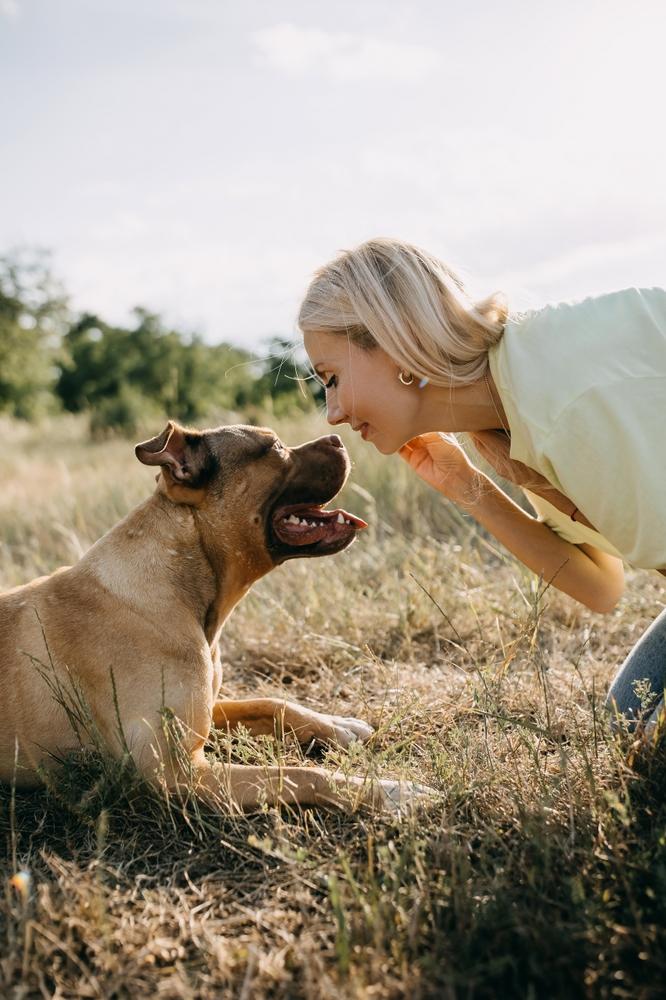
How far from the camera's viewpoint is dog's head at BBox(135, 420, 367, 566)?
139 inches

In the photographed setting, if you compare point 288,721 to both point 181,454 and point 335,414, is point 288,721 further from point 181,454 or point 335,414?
point 335,414

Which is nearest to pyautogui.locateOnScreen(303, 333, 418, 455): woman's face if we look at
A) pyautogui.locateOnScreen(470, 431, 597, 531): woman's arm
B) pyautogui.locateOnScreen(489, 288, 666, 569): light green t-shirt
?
pyautogui.locateOnScreen(470, 431, 597, 531): woman's arm

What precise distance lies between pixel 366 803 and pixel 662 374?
1.73 metres

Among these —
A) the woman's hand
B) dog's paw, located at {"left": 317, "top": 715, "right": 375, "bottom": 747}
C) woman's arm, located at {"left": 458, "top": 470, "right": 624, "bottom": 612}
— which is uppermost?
the woman's hand

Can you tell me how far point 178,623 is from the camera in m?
3.35

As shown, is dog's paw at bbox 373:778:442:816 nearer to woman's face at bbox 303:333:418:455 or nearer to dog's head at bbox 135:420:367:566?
dog's head at bbox 135:420:367:566

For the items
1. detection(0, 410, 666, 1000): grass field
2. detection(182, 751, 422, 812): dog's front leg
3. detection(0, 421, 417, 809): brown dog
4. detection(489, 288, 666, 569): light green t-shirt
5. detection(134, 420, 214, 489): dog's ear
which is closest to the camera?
detection(0, 410, 666, 1000): grass field

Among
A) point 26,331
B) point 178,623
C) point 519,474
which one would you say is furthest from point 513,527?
point 26,331

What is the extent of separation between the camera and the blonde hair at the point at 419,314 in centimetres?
318

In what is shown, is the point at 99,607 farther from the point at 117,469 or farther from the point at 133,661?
the point at 117,469

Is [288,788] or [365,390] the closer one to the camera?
[288,788]

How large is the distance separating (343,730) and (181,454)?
1.35 metres

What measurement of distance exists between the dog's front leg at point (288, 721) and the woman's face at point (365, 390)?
1.19m

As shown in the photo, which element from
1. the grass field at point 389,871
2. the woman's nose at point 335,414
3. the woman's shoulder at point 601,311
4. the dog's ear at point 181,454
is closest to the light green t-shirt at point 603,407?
the woman's shoulder at point 601,311
